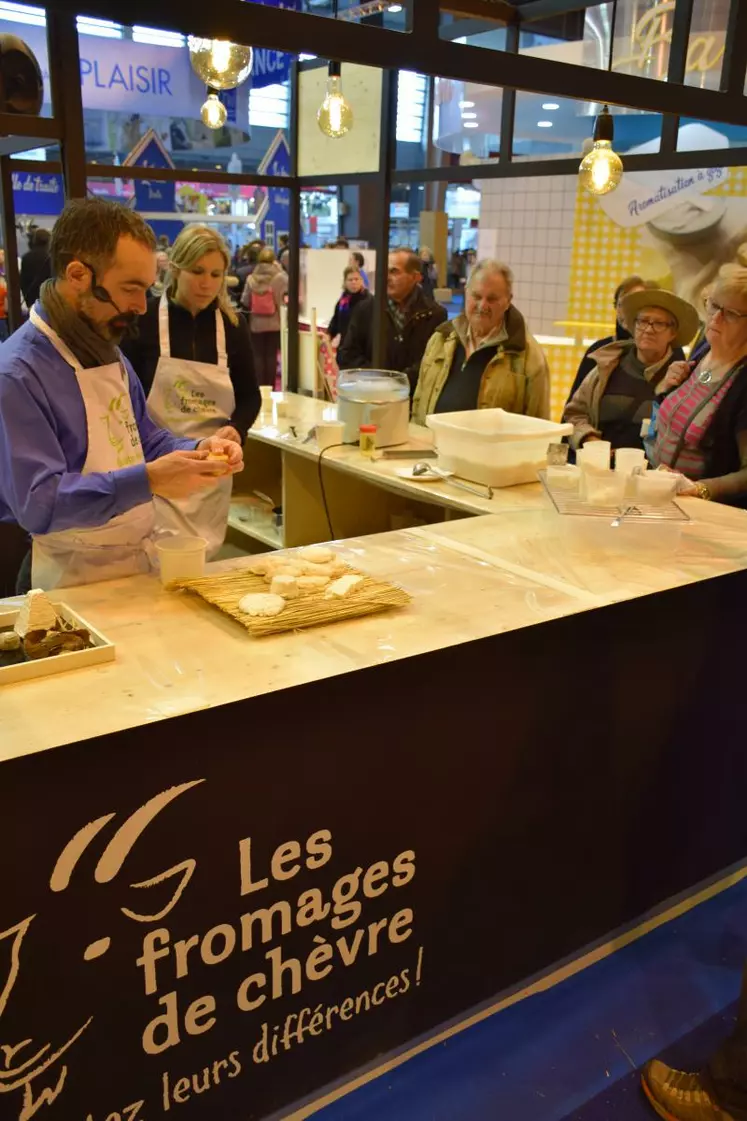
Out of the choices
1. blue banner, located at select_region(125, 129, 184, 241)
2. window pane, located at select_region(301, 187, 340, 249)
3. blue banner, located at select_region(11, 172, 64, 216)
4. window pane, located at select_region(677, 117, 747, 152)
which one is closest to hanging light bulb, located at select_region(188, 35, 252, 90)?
blue banner, located at select_region(125, 129, 184, 241)

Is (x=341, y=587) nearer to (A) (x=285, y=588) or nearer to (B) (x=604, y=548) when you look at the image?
(A) (x=285, y=588)

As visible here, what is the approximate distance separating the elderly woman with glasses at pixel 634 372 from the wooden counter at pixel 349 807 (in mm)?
1271

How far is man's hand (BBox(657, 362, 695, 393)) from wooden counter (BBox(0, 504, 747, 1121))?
911 millimetres

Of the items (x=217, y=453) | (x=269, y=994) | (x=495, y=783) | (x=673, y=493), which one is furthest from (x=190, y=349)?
(x=269, y=994)

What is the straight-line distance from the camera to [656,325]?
3.63 meters

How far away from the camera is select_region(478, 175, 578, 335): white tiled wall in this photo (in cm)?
838

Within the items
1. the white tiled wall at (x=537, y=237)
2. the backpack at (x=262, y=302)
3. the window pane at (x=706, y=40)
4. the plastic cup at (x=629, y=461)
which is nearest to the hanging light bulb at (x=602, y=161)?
the plastic cup at (x=629, y=461)

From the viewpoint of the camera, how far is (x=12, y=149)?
11.2ft

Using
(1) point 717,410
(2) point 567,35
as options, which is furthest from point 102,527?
(2) point 567,35

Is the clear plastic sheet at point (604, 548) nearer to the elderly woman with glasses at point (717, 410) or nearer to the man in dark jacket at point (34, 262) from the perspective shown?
the elderly woman with glasses at point (717, 410)

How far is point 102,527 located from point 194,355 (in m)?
1.27

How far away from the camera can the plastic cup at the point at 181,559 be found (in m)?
1.96

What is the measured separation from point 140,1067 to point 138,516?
1.26 meters

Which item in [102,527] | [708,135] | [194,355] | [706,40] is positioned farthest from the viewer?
[708,135]
